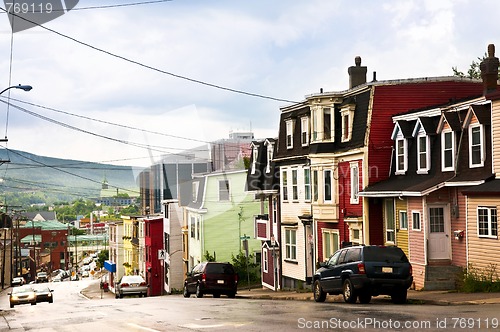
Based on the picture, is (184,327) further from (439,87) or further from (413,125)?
(439,87)

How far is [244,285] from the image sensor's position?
57219 millimetres

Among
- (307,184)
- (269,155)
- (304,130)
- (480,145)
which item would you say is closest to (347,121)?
(304,130)

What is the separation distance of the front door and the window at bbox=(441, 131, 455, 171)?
173cm

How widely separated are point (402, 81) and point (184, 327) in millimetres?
23199

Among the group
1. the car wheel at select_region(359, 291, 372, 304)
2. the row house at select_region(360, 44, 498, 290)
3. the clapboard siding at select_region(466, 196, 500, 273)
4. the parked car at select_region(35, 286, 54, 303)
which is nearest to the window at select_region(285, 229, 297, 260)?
the row house at select_region(360, 44, 498, 290)

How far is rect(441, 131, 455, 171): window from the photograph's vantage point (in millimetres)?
31302

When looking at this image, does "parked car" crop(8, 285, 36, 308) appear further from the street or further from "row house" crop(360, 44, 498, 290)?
the street

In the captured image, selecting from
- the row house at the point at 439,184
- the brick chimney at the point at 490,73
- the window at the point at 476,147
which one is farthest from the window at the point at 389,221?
the brick chimney at the point at 490,73

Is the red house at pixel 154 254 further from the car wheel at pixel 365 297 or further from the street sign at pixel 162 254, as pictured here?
the car wheel at pixel 365 297

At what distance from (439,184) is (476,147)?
203 cm

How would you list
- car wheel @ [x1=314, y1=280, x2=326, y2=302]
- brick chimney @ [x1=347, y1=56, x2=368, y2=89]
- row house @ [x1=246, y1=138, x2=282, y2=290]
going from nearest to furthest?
car wheel @ [x1=314, y1=280, x2=326, y2=302] → brick chimney @ [x1=347, y1=56, x2=368, y2=89] → row house @ [x1=246, y1=138, x2=282, y2=290]

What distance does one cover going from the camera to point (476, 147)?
29656 mm

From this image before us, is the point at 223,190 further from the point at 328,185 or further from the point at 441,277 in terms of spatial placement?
the point at 441,277

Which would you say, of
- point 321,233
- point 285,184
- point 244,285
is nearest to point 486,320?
point 321,233
